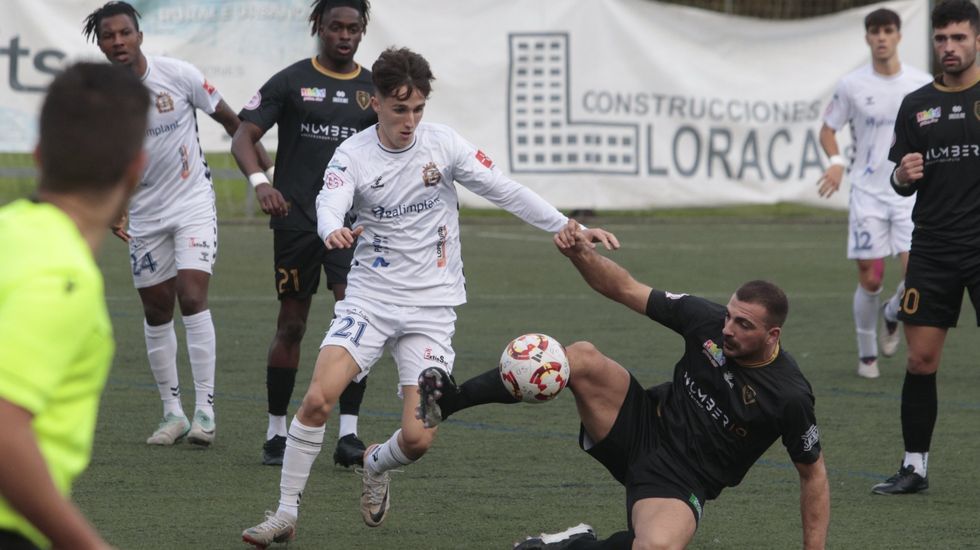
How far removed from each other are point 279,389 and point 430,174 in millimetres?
1751

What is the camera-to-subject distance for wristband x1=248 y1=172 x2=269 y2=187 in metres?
6.70

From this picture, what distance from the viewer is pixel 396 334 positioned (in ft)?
19.2

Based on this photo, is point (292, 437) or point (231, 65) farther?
point (231, 65)

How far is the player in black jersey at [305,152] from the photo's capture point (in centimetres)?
703

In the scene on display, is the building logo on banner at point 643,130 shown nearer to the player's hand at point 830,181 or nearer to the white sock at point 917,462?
the player's hand at point 830,181

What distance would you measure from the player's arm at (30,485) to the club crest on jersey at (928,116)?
5.08 meters

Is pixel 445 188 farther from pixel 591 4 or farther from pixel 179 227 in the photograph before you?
pixel 591 4

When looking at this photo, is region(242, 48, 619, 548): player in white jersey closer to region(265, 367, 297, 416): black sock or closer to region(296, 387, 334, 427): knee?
region(296, 387, 334, 427): knee

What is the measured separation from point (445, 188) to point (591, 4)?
13432 millimetres

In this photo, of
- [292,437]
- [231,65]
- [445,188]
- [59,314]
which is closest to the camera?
[59,314]

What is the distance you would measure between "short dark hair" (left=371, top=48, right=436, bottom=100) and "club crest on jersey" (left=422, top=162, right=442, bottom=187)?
0.29 metres

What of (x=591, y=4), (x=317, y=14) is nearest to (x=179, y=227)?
(x=317, y=14)

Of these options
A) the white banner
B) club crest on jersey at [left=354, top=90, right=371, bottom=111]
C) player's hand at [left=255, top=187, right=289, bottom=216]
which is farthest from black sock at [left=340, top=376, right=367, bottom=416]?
the white banner

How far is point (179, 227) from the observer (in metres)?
7.40
